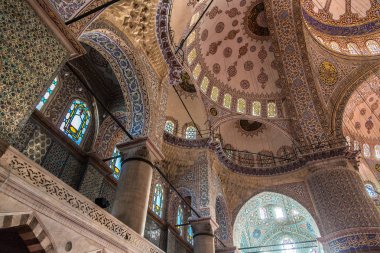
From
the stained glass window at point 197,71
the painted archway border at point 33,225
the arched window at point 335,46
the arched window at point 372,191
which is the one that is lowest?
the painted archway border at point 33,225

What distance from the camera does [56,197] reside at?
11.5 ft

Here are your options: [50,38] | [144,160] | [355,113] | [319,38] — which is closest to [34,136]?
[144,160]

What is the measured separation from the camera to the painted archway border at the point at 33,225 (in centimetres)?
293

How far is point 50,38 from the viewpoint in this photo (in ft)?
12.5

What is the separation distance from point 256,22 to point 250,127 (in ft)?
14.8

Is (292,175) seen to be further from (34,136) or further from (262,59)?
(34,136)

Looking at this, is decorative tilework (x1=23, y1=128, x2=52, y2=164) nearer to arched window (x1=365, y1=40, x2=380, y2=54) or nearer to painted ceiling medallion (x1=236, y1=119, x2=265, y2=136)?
painted ceiling medallion (x1=236, y1=119, x2=265, y2=136)

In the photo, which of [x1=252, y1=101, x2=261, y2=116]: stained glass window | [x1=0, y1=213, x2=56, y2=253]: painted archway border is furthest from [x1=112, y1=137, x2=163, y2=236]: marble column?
[x1=252, y1=101, x2=261, y2=116]: stained glass window

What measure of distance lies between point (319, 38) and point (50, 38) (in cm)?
1226

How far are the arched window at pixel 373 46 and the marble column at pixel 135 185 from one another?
11.2 meters

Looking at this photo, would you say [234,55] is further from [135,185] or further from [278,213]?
[135,185]

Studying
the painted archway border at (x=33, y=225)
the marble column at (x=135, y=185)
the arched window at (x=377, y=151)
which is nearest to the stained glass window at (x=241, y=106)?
the marble column at (x=135, y=185)

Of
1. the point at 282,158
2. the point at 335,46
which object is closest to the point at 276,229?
the point at 282,158

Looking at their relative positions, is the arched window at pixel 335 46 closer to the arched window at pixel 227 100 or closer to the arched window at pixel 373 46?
the arched window at pixel 373 46
